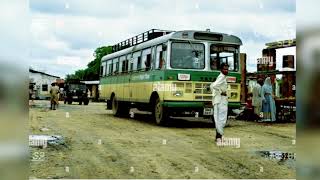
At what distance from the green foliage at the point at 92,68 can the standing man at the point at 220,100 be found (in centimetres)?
151

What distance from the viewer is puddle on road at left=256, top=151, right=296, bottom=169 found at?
5.36 metres

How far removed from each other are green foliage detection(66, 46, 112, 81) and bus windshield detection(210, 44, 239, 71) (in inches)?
61.4

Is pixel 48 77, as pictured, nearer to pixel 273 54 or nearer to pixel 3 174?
pixel 3 174

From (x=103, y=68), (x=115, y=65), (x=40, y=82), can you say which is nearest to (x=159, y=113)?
(x=115, y=65)

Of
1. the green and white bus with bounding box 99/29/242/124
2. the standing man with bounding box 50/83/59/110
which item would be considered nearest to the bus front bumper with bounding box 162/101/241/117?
the green and white bus with bounding box 99/29/242/124

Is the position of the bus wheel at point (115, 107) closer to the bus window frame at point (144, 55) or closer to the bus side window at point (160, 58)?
the bus window frame at point (144, 55)

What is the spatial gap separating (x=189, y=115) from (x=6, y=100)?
3159 mm

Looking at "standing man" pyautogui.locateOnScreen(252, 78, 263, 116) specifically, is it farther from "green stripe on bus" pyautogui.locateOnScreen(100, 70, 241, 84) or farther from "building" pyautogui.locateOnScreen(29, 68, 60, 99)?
"building" pyautogui.locateOnScreen(29, 68, 60, 99)

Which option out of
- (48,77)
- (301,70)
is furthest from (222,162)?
(48,77)

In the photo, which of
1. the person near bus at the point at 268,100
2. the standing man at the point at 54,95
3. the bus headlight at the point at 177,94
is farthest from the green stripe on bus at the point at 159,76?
the person near bus at the point at 268,100

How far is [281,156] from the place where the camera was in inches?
219

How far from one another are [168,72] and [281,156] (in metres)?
2.07

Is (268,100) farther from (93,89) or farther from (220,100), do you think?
(93,89)

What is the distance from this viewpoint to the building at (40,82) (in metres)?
4.49
